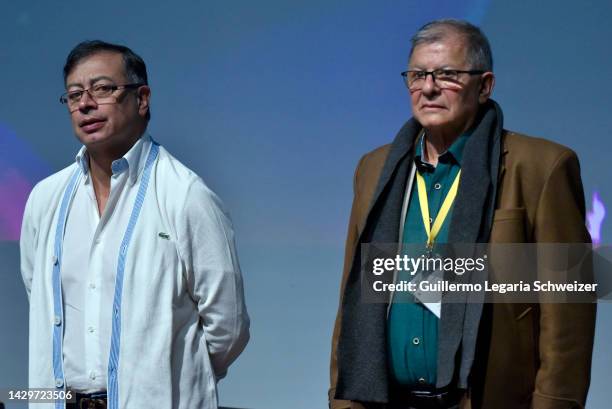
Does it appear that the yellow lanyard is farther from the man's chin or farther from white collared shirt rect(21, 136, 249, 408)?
the man's chin

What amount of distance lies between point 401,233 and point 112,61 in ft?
3.30

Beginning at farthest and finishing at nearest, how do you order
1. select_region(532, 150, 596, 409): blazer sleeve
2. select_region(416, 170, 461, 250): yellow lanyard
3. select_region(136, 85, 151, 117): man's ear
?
1. select_region(136, 85, 151, 117): man's ear
2. select_region(416, 170, 461, 250): yellow lanyard
3. select_region(532, 150, 596, 409): blazer sleeve

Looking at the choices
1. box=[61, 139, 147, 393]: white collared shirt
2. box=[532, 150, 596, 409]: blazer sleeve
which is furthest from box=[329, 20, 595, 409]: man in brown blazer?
box=[61, 139, 147, 393]: white collared shirt

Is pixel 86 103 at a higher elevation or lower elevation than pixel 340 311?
higher

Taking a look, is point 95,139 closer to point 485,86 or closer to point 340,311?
point 340,311

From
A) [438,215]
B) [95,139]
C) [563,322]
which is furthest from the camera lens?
[95,139]

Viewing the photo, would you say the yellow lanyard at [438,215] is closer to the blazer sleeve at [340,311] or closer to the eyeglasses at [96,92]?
the blazer sleeve at [340,311]

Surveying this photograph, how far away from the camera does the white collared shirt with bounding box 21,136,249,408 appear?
2820 millimetres

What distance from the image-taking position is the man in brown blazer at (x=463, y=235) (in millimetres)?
2447
